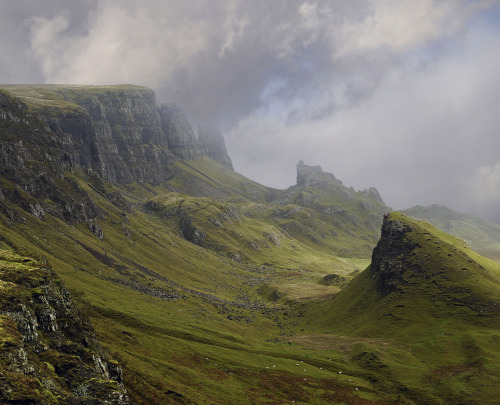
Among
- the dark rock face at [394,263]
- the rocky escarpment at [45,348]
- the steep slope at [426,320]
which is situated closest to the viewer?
the rocky escarpment at [45,348]

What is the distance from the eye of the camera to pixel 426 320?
484 ft

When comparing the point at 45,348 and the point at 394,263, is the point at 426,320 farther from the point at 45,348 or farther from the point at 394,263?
the point at 45,348

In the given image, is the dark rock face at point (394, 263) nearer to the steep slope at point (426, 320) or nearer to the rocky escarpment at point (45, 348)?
the steep slope at point (426, 320)

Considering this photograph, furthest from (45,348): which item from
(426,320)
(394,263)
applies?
(394,263)

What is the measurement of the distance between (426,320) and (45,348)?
473 feet

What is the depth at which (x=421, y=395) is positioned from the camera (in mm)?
100250

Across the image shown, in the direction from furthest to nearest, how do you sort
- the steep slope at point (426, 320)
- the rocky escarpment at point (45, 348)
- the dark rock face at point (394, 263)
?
1. the dark rock face at point (394, 263)
2. the steep slope at point (426, 320)
3. the rocky escarpment at point (45, 348)

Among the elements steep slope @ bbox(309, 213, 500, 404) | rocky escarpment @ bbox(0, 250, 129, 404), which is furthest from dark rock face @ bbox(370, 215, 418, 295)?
rocky escarpment @ bbox(0, 250, 129, 404)

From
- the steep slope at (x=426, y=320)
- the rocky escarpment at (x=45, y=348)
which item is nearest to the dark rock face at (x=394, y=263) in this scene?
the steep slope at (x=426, y=320)

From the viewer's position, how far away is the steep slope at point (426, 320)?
344 ft

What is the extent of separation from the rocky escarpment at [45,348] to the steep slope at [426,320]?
294ft

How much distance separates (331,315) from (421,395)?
8620 centimetres

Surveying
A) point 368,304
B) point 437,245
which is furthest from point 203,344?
point 437,245

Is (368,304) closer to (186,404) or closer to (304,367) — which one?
(304,367)
